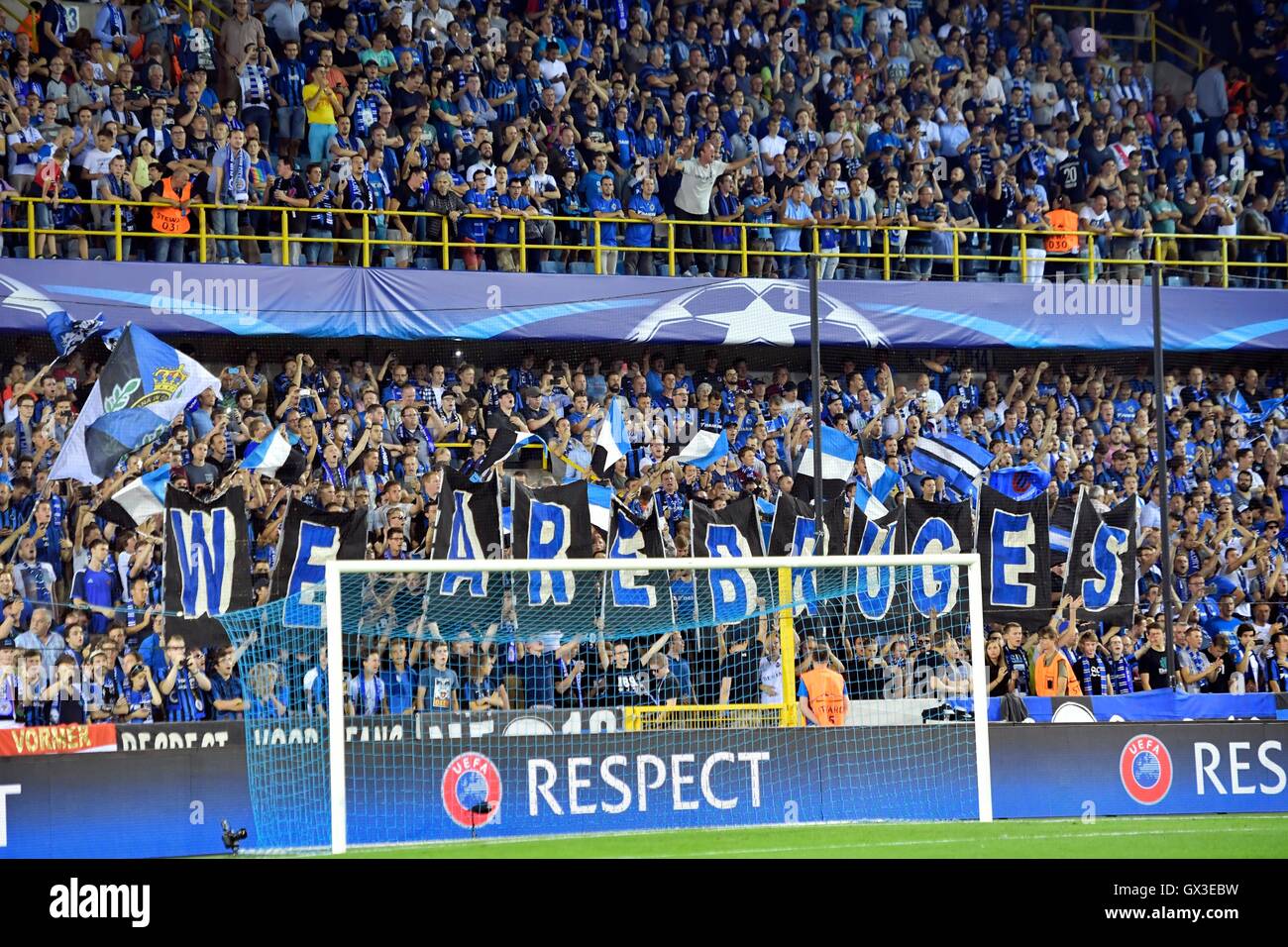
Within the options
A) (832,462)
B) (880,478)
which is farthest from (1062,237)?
(832,462)

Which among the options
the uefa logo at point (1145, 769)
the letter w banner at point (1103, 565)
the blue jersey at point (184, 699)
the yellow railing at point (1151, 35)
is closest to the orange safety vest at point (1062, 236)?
the yellow railing at point (1151, 35)

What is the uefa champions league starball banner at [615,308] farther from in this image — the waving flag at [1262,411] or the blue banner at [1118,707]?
the blue banner at [1118,707]

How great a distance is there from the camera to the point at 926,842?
11625mm

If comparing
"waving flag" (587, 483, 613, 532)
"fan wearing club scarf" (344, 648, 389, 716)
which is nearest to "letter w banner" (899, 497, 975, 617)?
"waving flag" (587, 483, 613, 532)

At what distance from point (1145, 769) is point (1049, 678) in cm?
124

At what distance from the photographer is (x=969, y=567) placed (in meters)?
13.7

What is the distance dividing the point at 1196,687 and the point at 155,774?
924cm

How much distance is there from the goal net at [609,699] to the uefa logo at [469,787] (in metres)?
0.01

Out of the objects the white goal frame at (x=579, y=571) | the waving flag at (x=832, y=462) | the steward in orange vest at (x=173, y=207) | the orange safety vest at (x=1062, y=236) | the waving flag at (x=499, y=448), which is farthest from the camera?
the orange safety vest at (x=1062, y=236)

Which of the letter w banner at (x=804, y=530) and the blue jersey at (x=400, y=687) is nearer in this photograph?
the blue jersey at (x=400, y=687)

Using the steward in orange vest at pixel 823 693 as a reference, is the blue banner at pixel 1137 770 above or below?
below

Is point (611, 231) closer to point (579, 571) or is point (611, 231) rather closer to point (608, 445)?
point (608, 445)

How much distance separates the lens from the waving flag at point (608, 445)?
667 inches

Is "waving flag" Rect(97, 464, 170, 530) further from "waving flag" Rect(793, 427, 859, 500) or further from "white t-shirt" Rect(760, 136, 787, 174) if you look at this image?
"white t-shirt" Rect(760, 136, 787, 174)
